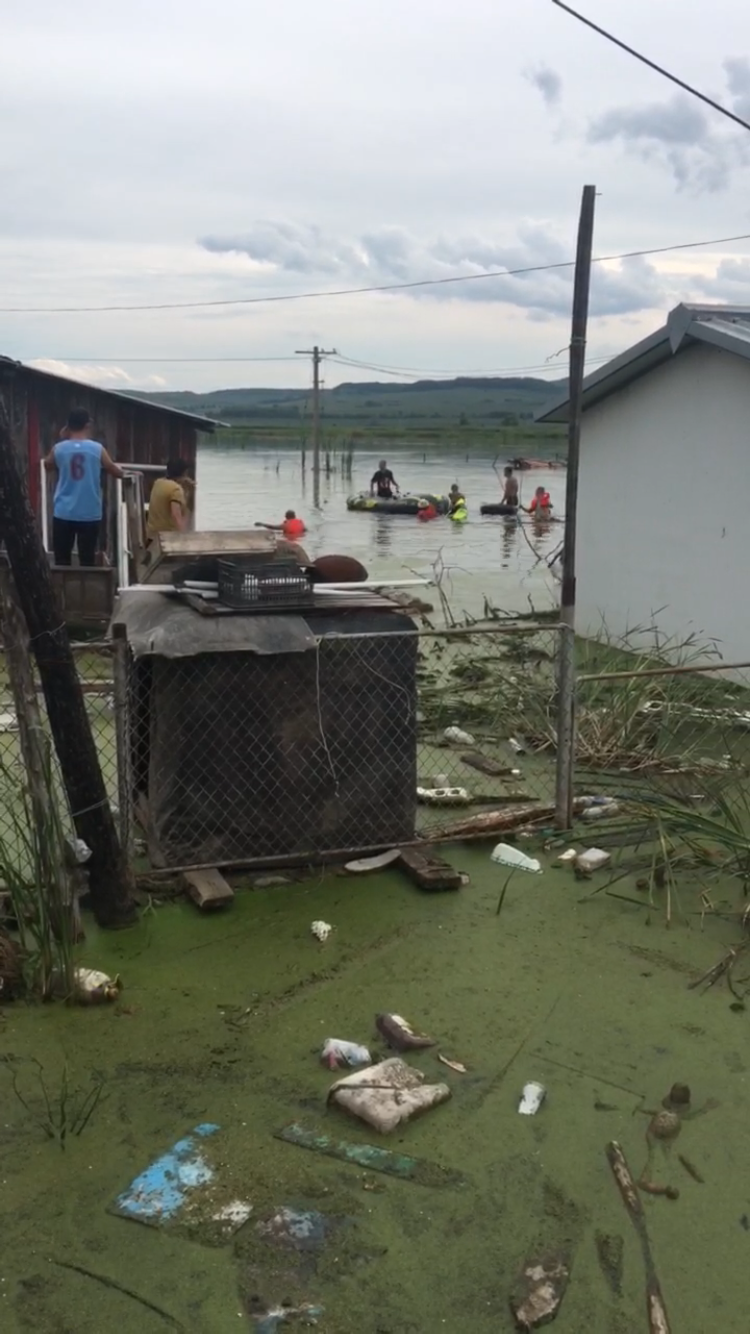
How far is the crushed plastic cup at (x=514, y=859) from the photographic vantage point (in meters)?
5.69

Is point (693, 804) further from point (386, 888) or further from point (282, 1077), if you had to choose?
point (282, 1077)

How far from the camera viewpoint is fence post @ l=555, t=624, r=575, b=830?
18.8ft

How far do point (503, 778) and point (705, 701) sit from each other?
7.19 feet

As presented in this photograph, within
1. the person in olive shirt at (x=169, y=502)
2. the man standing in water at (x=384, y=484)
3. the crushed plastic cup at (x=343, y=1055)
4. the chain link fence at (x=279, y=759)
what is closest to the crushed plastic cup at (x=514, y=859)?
the chain link fence at (x=279, y=759)

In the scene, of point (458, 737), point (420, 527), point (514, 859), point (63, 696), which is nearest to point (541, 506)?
point (420, 527)

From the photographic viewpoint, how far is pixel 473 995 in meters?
4.41

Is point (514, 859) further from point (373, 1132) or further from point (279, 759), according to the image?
point (373, 1132)

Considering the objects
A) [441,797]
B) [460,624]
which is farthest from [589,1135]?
[460,624]

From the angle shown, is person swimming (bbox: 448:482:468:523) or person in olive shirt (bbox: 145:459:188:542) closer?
person in olive shirt (bbox: 145:459:188:542)

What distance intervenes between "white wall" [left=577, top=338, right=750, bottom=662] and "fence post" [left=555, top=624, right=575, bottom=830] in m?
4.41

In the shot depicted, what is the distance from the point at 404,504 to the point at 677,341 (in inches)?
886

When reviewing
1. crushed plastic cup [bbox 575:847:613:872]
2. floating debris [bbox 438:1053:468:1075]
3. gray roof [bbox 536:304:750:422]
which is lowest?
floating debris [bbox 438:1053:468:1075]

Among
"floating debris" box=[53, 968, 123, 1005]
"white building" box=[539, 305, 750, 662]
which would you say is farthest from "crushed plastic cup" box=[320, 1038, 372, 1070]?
"white building" box=[539, 305, 750, 662]

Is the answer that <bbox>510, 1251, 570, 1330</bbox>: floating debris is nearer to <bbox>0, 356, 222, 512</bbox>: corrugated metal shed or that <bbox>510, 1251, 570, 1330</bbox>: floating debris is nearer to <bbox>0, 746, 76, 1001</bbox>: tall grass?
<bbox>0, 746, 76, 1001</bbox>: tall grass
